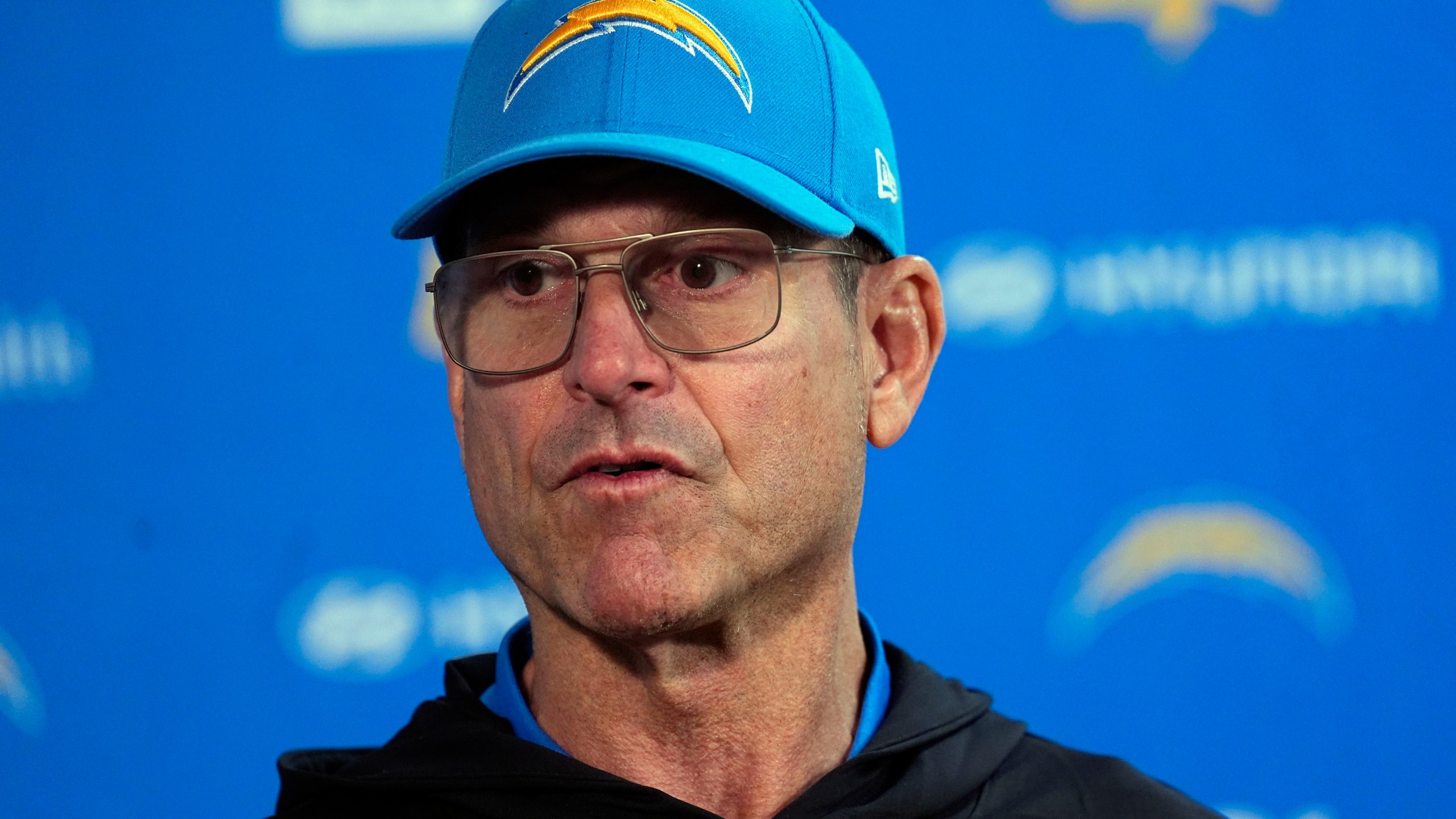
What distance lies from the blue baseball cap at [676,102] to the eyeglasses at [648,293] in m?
0.06

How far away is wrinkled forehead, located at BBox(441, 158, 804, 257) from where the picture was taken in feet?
3.71

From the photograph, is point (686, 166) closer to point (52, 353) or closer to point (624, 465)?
point (624, 465)

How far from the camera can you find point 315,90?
7.16 ft

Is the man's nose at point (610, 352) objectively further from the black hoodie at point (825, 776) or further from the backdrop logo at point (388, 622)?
the backdrop logo at point (388, 622)

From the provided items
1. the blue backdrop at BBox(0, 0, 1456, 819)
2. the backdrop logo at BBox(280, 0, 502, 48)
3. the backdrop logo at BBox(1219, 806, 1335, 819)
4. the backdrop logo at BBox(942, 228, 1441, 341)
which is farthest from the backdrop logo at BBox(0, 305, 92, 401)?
the backdrop logo at BBox(1219, 806, 1335, 819)

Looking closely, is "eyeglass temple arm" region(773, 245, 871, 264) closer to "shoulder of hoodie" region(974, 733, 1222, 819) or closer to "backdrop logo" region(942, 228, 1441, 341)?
"shoulder of hoodie" region(974, 733, 1222, 819)

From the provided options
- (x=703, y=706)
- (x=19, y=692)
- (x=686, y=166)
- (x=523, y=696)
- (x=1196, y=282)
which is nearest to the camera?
(x=686, y=166)

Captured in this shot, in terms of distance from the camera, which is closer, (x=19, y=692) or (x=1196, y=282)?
(x=19, y=692)

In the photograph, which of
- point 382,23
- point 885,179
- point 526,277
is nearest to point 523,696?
point 526,277

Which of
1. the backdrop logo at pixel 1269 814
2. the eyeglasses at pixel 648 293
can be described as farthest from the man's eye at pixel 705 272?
the backdrop logo at pixel 1269 814

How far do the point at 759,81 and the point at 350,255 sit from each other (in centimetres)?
123

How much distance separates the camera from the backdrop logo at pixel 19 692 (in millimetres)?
2113

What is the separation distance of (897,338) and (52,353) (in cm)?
158

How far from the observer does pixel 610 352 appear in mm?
1082
